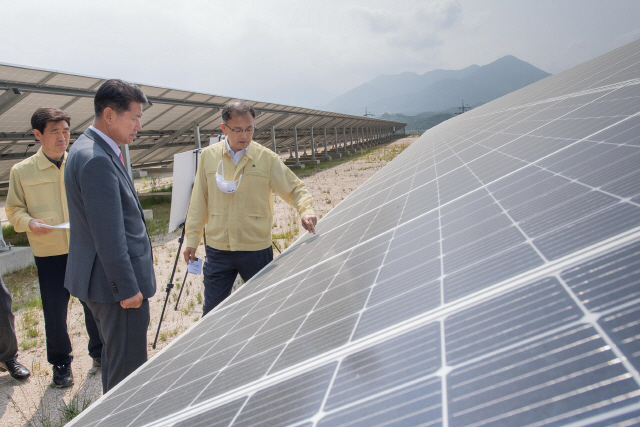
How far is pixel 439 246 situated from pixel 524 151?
144 cm

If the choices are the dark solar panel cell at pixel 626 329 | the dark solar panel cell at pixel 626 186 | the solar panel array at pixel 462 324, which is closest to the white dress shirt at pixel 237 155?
the solar panel array at pixel 462 324

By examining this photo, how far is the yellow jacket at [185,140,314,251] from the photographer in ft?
13.2

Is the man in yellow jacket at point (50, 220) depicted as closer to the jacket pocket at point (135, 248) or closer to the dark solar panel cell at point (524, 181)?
→ the jacket pocket at point (135, 248)

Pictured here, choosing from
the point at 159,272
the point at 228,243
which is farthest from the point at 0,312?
the point at 159,272

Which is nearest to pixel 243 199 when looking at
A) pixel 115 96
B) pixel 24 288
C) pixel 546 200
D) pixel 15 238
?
pixel 115 96

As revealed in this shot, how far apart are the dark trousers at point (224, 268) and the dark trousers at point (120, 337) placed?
3.18 ft

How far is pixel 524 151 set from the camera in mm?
3045

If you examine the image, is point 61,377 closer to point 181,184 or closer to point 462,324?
point 181,184

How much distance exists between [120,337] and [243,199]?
4.90 feet

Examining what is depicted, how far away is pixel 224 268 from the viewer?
13.4 feet

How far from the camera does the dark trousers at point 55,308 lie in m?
4.41

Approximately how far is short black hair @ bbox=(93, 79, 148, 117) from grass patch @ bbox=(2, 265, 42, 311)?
510 cm

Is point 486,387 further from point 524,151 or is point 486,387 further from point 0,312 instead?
point 0,312

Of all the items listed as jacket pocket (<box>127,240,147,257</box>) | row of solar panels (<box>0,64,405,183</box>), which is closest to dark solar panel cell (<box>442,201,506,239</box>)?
jacket pocket (<box>127,240,147,257</box>)
